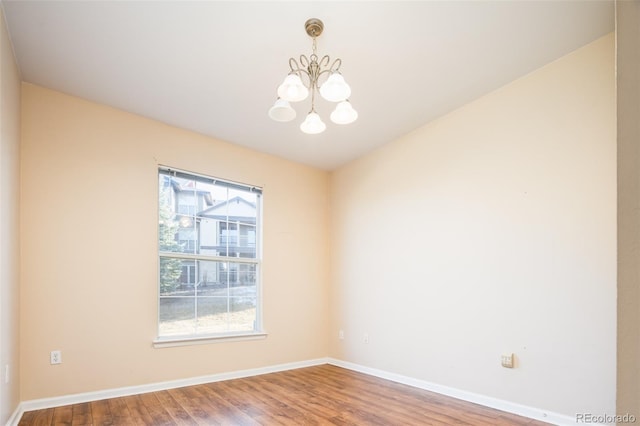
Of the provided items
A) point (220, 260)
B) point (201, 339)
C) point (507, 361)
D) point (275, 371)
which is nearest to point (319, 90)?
point (220, 260)

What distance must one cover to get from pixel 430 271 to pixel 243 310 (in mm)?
2095

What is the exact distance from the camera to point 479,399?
3.53 m

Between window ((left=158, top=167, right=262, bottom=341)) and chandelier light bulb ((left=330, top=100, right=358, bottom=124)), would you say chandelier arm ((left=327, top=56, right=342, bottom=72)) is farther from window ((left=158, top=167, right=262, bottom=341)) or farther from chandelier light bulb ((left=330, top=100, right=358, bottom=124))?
window ((left=158, top=167, right=262, bottom=341))

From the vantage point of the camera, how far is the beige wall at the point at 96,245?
10.9 ft

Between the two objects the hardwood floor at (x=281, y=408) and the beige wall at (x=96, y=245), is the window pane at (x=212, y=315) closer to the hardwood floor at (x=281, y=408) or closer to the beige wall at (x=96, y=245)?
the beige wall at (x=96, y=245)

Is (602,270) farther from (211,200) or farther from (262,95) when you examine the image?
(211,200)

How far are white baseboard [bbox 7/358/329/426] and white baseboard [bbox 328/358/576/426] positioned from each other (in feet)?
3.37

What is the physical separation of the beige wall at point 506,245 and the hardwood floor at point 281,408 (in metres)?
0.37

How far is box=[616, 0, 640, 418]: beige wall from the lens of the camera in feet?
2.41

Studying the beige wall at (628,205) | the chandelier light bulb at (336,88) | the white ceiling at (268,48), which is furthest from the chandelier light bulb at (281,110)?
the beige wall at (628,205)

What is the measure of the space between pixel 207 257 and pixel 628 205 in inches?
157

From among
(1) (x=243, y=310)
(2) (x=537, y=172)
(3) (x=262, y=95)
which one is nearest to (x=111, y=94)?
(3) (x=262, y=95)

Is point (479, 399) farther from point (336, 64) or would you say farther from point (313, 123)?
point (336, 64)

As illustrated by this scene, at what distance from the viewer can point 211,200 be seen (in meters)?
4.39
